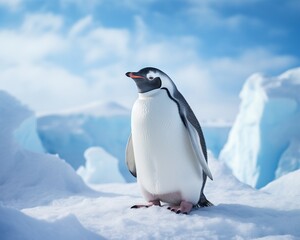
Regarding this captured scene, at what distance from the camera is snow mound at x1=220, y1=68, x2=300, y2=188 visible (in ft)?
39.3

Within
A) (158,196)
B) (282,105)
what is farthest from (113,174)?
(158,196)

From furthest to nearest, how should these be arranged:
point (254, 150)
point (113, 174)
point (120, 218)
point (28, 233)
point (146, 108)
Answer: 1. point (254, 150)
2. point (113, 174)
3. point (146, 108)
4. point (120, 218)
5. point (28, 233)

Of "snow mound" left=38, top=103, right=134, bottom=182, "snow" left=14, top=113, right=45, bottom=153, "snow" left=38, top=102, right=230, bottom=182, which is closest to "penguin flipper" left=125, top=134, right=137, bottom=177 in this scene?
"snow" left=14, top=113, right=45, bottom=153

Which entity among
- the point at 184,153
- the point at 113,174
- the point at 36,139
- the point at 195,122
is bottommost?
the point at 113,174

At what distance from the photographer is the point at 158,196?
250 cm

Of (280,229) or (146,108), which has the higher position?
(146,108)

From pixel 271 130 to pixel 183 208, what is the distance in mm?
11394

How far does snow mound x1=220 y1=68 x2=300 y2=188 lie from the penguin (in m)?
10.0

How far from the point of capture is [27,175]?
3662 mm

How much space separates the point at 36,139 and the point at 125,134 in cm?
749

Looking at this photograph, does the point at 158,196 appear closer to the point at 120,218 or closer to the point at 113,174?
the point at 120,218

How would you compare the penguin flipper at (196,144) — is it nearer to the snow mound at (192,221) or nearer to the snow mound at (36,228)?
the snow mound at (192,221)

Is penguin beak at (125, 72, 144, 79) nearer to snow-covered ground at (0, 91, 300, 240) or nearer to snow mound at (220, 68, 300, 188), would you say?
snow-covered ground at (0, 91, 300, 240)

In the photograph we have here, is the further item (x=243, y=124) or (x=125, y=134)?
(x=125, y=134)
